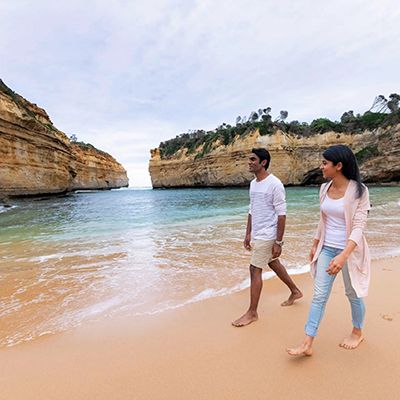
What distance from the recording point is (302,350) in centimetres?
217

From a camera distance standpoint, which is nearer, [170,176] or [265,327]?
[265,327]

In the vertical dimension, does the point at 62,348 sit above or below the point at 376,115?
below

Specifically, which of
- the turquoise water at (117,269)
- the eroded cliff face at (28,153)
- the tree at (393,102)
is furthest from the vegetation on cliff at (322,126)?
the turquoise water at (117,269)

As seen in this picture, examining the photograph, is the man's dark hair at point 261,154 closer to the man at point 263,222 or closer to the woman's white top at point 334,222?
the man at point 263,222

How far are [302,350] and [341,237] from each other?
902 millimetres

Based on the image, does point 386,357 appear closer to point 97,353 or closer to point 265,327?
point 265,327

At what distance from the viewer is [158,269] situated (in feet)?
16.4

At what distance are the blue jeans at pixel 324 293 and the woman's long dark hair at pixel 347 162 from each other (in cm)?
54

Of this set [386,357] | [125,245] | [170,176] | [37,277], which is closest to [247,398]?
[386,357]

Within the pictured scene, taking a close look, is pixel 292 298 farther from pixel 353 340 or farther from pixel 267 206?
pixel 267 206

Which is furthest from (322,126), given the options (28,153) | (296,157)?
(28,153)

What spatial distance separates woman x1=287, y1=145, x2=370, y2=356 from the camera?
2107 millimetres

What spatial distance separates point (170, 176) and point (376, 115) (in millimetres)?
37634

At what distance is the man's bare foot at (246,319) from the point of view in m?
2.80
